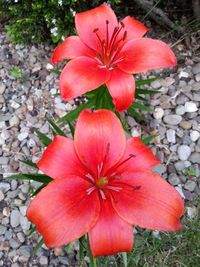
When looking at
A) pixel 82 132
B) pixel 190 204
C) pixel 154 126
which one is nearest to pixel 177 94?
pixel 154 126

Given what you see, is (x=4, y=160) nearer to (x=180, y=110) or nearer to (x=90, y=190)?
(x=180, y=110)

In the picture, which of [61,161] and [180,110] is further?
[180,110]

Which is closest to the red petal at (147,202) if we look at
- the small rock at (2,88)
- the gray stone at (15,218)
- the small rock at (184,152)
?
the gray stone at (15,218)

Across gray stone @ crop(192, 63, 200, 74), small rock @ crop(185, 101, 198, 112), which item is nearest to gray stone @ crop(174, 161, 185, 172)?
small rock @ crop(185, 101, 198, 112)

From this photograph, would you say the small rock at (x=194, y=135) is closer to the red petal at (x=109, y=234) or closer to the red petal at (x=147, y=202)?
the red petal at (x=147, y=202)

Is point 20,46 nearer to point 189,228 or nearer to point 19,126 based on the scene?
point 19,126

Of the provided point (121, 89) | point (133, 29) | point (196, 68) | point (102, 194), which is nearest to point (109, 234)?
point (102, 194)

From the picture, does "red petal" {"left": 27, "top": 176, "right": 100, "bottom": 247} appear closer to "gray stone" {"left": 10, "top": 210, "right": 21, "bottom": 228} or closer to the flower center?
the flower center
